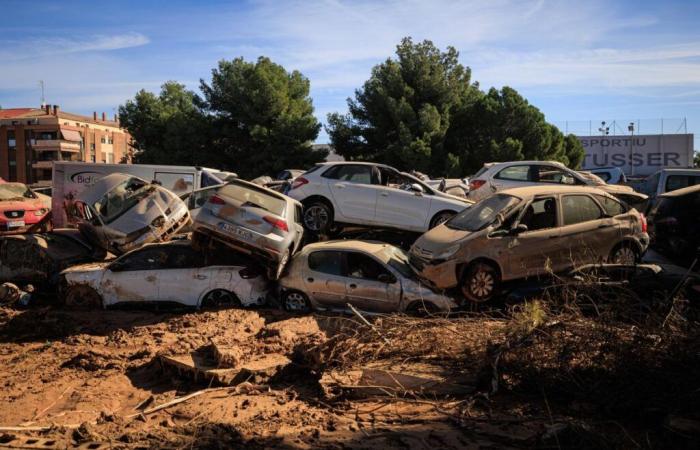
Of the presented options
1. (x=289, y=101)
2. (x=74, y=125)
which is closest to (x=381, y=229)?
(x=289, y=101)

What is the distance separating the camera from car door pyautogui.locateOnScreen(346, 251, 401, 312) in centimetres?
998

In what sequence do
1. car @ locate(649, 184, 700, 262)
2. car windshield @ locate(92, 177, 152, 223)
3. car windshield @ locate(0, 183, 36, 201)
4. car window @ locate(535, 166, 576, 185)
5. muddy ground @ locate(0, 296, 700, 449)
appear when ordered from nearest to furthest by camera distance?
muddy ground @ locate(0, 296, 700, 449) → car @ locate(649, 184, 700, 262) → car windshield @ locate(92, 177, 152, 223) → car window @ locate(535, 166, 576, 185) → car windshield @ locate(0, 183, 36, 201)

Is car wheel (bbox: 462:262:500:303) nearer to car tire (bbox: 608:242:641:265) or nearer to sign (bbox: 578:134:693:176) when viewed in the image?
car tire (bbox: 608:242:641:265)

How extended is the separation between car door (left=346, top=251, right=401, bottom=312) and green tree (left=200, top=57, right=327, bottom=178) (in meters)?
24.3

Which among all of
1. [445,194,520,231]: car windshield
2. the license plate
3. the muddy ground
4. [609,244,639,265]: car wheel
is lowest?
the muddy ground

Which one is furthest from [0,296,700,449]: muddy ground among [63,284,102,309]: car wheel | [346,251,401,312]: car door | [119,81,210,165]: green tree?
[119,81,210,165]: green tree

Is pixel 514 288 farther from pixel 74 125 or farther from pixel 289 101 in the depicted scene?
pixel 74 125

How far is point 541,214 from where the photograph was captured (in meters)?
9.79

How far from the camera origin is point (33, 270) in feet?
40.2

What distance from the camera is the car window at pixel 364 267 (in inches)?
400

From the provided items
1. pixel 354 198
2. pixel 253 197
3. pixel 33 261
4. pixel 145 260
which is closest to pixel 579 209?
pixel 354 198

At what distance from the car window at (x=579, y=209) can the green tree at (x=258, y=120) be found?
2533 centimetres

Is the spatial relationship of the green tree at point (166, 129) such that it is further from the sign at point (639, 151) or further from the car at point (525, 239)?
the sign at point (639, 151)

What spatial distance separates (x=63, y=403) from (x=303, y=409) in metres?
3.03
